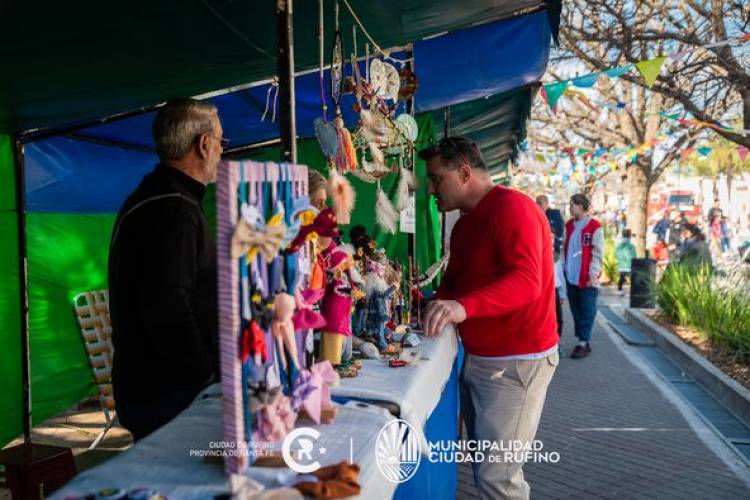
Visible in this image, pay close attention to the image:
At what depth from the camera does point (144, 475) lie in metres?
1.41

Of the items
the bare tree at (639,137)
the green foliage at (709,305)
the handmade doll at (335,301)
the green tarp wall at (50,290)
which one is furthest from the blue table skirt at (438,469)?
the bare tree at (639,137)

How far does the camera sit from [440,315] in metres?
2.21

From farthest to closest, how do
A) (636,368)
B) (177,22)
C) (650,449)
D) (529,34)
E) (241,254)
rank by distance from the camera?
1. (636,368)
2. (529,34)
3. (650,449)
4. (177,22)
5. (241,254)

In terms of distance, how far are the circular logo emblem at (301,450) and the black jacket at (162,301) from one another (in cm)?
41

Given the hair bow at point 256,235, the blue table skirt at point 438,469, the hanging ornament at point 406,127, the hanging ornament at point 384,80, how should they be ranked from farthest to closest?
the hanging ornament at point 406,127 → the hanging ornament at point 384,80 → the blue table skirt at point 438,469 → the hair bow at point 256,235

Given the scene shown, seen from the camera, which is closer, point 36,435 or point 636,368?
point 36,435

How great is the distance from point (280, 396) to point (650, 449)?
3976 mm

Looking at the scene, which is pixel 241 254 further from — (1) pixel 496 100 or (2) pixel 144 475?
(1) pixel 496 100

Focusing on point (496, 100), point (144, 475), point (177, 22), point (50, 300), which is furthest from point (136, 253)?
point (496, 100)

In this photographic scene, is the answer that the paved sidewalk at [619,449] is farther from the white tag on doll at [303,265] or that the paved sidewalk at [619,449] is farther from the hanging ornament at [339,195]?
the white tag on doll at [303,265]

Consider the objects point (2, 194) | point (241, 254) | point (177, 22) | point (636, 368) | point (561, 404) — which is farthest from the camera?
point (636, 368)

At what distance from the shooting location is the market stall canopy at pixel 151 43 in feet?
7.89

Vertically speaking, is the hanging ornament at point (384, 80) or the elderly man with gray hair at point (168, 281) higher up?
the hanging ornament at point (384, 80)

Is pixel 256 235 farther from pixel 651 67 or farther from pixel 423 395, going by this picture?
pixel 651 67
